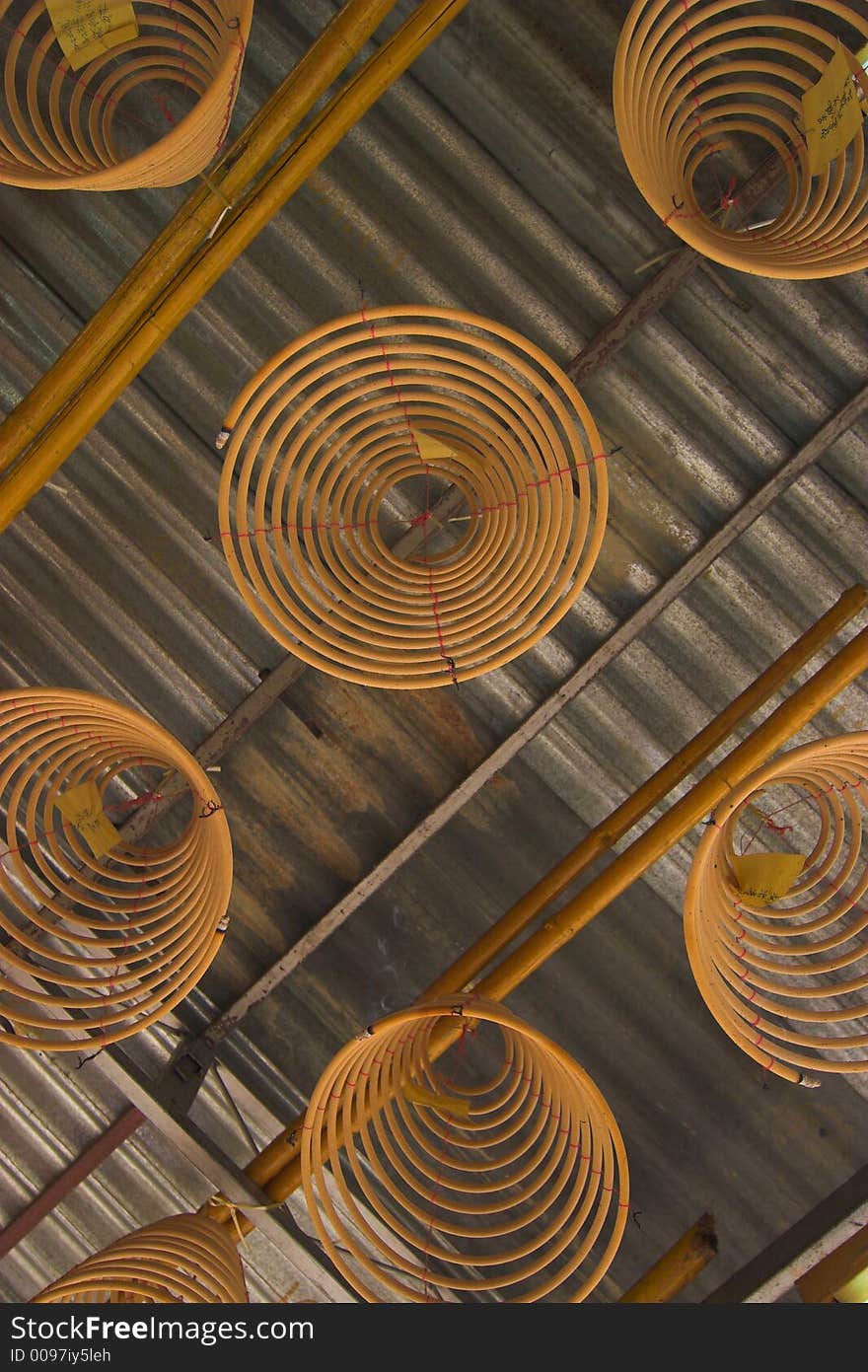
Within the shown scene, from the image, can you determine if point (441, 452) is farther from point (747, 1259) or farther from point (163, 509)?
point (747, 1259)

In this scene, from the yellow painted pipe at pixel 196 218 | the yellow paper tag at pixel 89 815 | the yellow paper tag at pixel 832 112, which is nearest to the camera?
the yellow paper tag at pixel 832 112

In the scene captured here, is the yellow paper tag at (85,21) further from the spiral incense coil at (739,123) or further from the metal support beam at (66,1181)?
the metal support beam at (66,1181)

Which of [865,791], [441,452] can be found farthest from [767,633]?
[441,452]

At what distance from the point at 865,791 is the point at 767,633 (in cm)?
148

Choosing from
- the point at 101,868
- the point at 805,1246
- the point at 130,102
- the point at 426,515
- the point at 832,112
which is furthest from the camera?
the point at 130,102

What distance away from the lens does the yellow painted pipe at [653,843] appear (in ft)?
13.8

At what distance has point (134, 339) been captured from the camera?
13.7 ft

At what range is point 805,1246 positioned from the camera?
4.88 meters

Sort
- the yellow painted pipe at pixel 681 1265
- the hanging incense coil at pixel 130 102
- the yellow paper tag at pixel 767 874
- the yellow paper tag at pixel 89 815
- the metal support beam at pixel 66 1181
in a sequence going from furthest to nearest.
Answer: the metal support beam at pixel 66 1181
the yellow painted pipe at pixel 681 1265
the yellow paper tag at pixel 89 815
the yellow paper tag at pixel 767 874
the hanging incense coil at pixel 130 102

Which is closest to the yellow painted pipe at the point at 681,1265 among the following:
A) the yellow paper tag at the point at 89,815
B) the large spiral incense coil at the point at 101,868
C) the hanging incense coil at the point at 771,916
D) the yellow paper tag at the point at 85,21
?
the hanging incense coil at the point at 771,916

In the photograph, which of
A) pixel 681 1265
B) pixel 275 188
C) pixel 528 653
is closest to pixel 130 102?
pixel 275 188

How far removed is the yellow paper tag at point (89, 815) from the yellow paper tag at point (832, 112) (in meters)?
3.46

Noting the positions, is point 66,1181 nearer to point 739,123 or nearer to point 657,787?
point 657,787

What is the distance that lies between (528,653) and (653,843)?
62.0 inches
